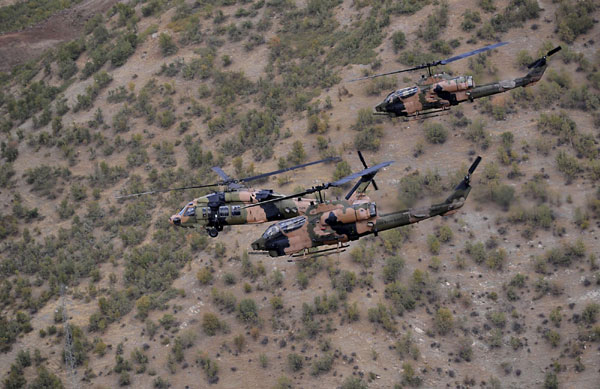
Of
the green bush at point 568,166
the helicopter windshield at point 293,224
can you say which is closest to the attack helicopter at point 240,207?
the helicopter windshield at point 293,224

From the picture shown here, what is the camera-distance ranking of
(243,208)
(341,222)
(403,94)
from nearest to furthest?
1. (341,222)
2. (243,208)
3. (403,94)

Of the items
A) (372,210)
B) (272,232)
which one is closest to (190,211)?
(272,232)

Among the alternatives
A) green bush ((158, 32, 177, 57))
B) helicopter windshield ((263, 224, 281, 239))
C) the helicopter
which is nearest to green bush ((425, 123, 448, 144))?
the helicopter

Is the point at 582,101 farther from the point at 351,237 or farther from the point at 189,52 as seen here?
the point at 189,52

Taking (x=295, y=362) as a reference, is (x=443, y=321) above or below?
below

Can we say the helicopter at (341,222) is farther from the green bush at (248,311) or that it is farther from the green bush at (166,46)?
the green bush at (166,46)

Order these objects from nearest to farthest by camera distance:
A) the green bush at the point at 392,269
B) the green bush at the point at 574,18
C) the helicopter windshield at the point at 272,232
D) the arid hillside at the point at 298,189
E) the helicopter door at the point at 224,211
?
the helicopter windshield at the point at 272,232
the helicopter door at the point at 224,211
the arid hillside at the point at 298,189
the green bush at the point at 392,269
the green bush at the point at 574,18

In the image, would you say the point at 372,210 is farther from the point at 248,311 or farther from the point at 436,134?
the point at 436,134

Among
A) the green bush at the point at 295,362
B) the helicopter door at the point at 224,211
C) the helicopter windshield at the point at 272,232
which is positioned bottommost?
the green bush at the point at 295,362
